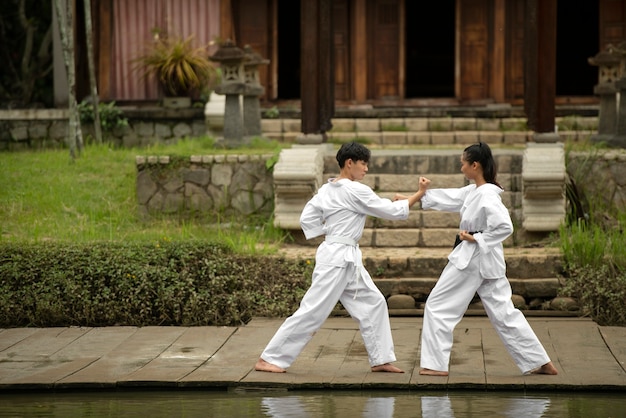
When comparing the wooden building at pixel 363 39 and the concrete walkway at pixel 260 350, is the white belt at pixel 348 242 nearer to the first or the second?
the concrete walkway at pixel 260 350

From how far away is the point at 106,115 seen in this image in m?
16.7

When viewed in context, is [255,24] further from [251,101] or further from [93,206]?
[93,206]

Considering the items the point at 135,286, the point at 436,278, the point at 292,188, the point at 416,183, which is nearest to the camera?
the point at 135,286

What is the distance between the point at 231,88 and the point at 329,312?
261 inches

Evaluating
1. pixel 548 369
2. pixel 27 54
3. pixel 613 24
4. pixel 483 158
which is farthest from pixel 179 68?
pixel 548 369

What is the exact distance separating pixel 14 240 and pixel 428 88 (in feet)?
46.7

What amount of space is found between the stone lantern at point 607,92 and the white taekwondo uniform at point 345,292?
6413 mm

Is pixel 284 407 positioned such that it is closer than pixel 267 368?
Yes

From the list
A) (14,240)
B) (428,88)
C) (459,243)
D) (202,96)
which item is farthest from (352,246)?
(428,88)

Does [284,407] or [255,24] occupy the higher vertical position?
[255,24]

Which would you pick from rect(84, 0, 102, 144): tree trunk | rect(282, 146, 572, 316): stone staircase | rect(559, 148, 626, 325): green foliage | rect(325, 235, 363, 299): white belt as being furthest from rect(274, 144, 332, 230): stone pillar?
rect(84, 0, 102, 144): tree trunk

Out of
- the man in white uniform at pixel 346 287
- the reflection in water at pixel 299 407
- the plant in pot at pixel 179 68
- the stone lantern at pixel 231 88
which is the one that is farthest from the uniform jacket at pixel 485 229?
the plant in pot at pixel 179 68

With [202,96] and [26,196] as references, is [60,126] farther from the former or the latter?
[26,196]

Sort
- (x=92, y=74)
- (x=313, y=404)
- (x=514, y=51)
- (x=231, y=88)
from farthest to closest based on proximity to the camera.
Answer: (x=514, y=51), (x=92, y=74), (x=231, y=88), (x=313, y=404)
